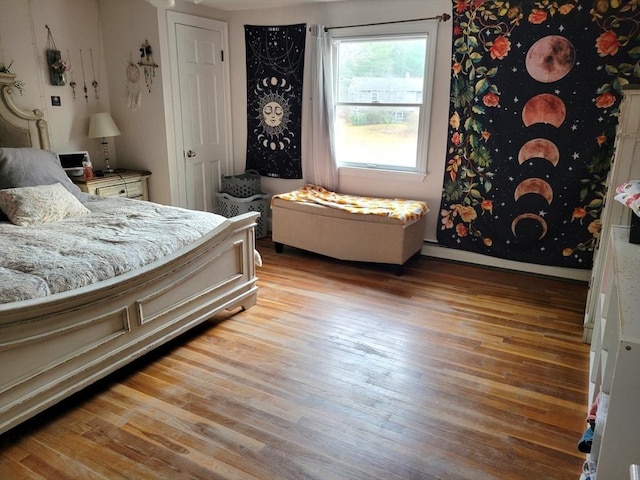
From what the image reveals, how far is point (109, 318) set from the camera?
226 cm

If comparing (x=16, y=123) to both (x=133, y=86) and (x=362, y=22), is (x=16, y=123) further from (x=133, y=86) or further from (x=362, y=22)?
(x=362, y=22)

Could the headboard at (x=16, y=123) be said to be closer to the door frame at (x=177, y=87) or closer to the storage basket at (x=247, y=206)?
the door frame at (x=177, y=87)

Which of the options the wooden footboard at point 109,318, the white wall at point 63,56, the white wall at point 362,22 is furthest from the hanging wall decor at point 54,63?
the wooden footboard at point 109,318

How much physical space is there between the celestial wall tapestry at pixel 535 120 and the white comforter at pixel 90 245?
7.42ft

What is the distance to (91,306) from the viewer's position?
2.15 metres

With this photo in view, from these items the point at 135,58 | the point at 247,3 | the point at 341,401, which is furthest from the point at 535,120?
the point at 135,58

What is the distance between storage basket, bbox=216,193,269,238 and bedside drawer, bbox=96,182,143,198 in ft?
2.66

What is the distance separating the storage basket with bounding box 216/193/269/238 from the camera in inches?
189

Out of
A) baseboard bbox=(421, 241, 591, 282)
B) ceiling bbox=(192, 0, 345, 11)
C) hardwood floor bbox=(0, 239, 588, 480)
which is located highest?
ceiling bbox=(192, 0, 345, 11)

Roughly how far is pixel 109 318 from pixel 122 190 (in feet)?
7.69

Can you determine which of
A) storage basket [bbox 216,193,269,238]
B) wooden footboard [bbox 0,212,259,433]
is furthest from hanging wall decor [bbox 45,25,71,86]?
wooden footboard [bbox 0,212,259,433]

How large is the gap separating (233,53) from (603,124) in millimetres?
3502

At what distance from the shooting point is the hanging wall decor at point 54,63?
396cm

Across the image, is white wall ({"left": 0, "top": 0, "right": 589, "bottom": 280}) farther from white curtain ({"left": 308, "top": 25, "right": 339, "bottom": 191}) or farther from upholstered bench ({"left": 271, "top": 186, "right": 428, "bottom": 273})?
upholstered bench ({"left": 271, "top": 186, "right": 428, "bottom": 273})
